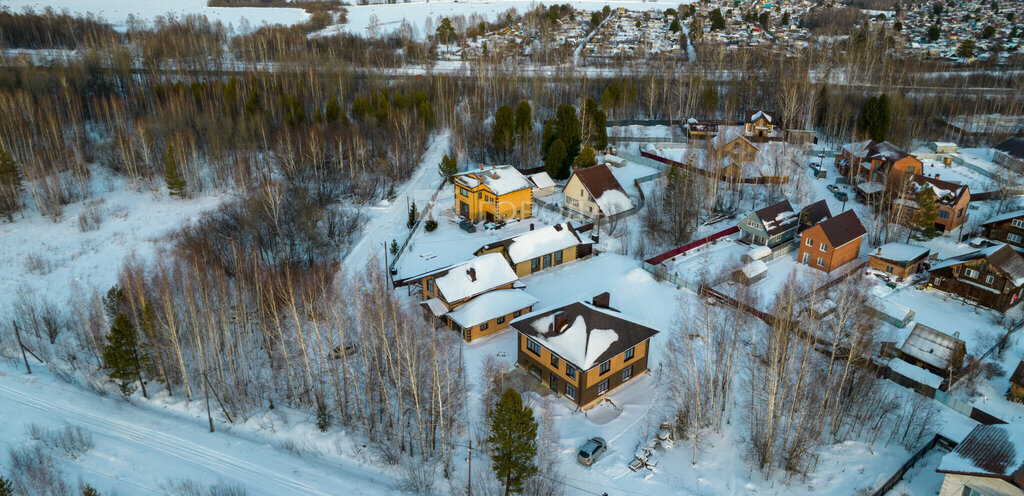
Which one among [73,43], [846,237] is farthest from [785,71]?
[73,43]

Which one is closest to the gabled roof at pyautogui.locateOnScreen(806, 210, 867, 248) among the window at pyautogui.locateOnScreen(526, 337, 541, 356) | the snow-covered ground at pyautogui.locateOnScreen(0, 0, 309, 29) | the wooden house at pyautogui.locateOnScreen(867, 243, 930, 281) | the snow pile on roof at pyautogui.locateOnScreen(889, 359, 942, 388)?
the wooden house at pyautogui.locateOnScreen(867, 243, 930, 281)

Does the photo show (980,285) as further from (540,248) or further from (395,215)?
(395,215)

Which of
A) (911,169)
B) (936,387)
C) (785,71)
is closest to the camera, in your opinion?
(936,387)

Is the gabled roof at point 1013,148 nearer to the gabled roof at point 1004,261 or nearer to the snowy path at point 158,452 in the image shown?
the gabled roof at point 1004,261

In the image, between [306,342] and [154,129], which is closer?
[306,342]

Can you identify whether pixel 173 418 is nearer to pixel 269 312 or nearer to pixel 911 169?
pixel 269 312

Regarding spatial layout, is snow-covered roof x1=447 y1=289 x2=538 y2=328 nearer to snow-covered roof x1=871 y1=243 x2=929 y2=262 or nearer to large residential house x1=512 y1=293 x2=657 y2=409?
large residential house x1=512 y1=293 x2=657 y2=409
